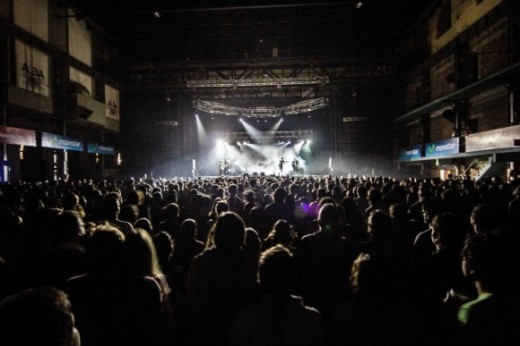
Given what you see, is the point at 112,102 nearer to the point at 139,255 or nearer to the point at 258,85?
the point at 258,85

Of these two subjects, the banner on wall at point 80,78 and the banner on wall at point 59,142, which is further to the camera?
the banner on wall at point 80,78

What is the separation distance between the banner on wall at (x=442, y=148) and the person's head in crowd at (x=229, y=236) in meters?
17.3

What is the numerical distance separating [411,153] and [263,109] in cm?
1428

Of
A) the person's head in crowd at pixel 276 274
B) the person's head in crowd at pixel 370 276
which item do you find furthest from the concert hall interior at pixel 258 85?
the person's head in crowd at pixel 276 274

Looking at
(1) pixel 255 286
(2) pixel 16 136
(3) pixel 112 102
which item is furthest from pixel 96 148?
(1) pixel 255 286

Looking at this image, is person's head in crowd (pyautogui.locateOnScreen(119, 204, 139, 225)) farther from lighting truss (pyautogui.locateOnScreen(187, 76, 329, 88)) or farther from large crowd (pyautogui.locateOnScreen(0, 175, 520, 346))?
lighting truss (pyautogui.locateOnScreen(187, 76, 329, 88))

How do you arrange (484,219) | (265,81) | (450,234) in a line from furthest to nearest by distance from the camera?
(265,81) → (484,219) → (450,234)

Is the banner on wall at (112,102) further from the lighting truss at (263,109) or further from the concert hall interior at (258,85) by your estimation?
the lighting truss at (263,109)

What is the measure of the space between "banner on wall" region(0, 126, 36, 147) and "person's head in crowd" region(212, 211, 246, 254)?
13956 mm

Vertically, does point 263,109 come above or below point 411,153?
above

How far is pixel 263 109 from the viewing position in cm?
3444

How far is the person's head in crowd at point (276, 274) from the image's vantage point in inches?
85.0

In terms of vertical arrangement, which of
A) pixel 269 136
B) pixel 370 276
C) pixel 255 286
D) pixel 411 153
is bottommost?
pixel 255 286

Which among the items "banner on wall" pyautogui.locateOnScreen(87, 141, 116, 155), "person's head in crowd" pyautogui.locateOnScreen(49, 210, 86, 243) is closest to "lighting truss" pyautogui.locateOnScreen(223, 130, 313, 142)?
"banner on wall" pyautogui.locateOnScreen(87, 141, 116, 155)
